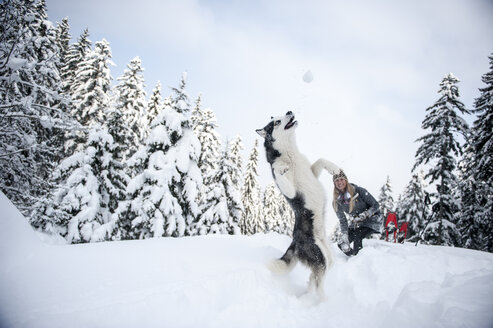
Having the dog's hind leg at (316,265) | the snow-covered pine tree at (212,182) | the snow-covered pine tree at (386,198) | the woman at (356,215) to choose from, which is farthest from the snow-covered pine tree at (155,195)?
the snow-covered pine tree at (386,198)

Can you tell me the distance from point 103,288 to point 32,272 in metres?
0.64

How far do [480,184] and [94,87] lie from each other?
2423 cm

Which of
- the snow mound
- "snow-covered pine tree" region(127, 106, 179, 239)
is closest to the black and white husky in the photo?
the snow mound

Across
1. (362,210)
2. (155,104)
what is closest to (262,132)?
(362,210)

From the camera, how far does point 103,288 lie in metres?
1.98

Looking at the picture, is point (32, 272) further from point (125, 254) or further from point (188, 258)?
point (188, 258)

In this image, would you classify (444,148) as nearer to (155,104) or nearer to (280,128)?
(280,128)

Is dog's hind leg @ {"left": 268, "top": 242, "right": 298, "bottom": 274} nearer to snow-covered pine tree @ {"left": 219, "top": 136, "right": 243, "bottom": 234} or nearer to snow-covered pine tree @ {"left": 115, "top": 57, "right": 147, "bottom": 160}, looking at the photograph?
snow-covered pine tree @ {"left": 219, "top": 136, "right": 243, "bottom": 234}

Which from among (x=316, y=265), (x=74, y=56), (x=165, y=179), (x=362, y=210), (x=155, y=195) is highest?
(x=74, y=56)

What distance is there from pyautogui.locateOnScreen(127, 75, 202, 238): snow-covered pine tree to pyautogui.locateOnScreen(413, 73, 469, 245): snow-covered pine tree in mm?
14296

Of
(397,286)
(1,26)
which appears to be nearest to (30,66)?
(1,26)

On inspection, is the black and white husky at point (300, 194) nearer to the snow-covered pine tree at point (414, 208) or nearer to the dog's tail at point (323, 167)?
the dog's tail at point (323, 167)

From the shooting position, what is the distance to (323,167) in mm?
3764

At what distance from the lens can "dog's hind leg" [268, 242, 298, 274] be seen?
Answer: 10.2 feet
